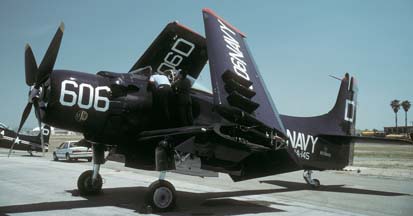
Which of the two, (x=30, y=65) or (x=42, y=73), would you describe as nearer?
(x=42, y=73)

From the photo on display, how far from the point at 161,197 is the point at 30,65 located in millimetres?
4106

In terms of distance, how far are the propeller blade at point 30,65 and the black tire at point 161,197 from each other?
3467 mm

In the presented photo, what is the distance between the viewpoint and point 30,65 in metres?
8.49

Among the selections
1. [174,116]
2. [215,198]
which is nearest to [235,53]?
[174,116]

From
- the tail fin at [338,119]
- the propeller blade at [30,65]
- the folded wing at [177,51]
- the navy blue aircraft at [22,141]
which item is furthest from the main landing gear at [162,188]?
the navy blue aircraft at [22,141]

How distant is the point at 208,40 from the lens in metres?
8.85

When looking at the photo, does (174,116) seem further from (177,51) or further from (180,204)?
(177,51)

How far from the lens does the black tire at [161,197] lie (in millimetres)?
8188

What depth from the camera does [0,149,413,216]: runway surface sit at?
848 cm

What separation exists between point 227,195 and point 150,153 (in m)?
3.25

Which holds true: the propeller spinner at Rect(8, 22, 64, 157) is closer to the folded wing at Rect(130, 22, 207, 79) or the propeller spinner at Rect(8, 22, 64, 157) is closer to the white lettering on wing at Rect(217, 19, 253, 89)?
the white lettering on wing at Rect(217, 19, 253, 89)

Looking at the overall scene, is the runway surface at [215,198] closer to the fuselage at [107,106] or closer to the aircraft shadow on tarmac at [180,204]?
the aircraft shadow on tarmac at [180,204]

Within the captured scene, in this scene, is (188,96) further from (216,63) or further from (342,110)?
(342,110)

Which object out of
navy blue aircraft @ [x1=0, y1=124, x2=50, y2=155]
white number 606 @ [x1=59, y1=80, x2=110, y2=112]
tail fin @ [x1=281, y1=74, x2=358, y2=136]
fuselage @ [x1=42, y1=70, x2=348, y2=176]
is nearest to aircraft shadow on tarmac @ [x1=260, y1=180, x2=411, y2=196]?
tail fin @ [x1=281, y1=74, x2=358, y2=136]
